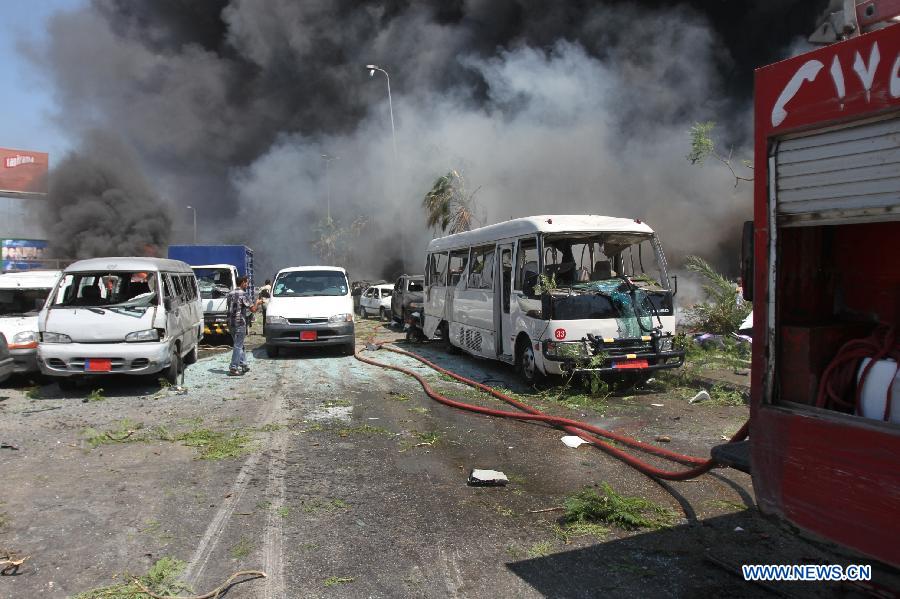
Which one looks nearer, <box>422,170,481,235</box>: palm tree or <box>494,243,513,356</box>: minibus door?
<box>494,243,513,356</box>: minibus door

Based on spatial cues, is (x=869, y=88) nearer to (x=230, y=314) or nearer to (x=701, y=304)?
(x=230, y=314)

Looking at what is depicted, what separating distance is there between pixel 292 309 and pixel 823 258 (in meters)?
10.1

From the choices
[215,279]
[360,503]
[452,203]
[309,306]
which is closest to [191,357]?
[309,306]

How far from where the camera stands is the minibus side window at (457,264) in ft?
36.4

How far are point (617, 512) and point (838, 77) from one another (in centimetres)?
290

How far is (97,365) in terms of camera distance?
7.79m

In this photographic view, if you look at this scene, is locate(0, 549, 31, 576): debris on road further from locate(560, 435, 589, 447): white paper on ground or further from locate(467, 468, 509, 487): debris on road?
locate(560, 435, 589, 447): white paper on ground

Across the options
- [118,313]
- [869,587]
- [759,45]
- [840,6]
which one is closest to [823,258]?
[840,6]

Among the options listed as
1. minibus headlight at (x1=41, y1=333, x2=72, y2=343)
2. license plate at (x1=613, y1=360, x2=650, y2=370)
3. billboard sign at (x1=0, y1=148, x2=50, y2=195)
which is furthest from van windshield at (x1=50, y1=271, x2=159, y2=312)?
billboard sign at (x1=0, y1=148, x2=50, y2=195)

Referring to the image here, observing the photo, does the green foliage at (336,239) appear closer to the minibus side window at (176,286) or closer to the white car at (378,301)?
the white car at (378,301)

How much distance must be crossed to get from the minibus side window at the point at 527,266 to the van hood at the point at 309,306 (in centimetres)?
458

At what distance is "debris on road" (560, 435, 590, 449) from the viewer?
5777mm

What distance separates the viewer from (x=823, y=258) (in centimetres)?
296

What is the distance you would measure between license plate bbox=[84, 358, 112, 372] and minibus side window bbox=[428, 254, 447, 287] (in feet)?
21.0
